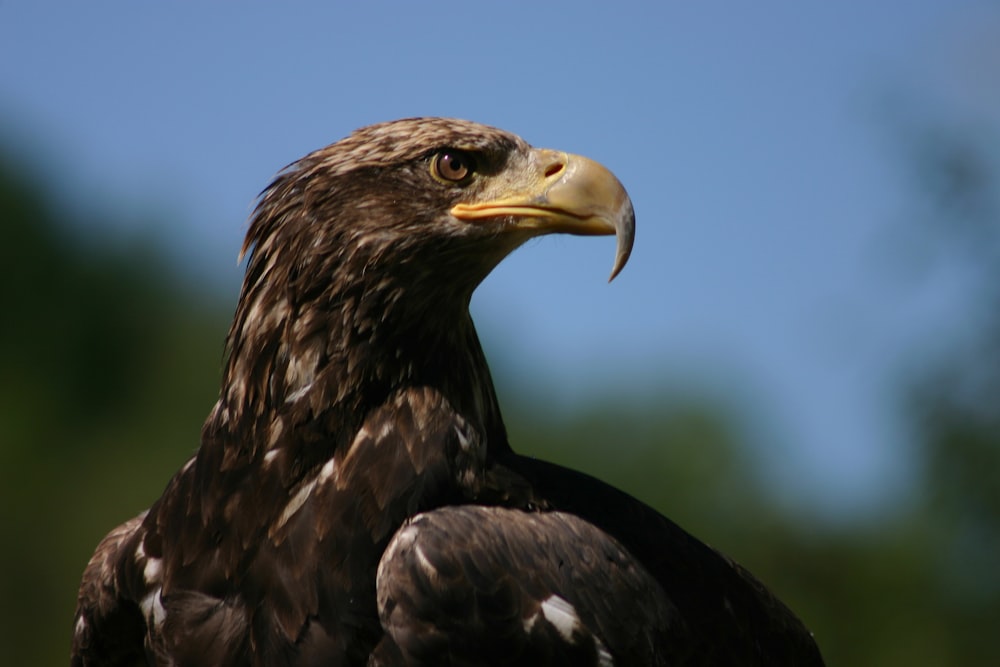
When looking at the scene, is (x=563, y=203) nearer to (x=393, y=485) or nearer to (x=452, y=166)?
(x=452, y=166)

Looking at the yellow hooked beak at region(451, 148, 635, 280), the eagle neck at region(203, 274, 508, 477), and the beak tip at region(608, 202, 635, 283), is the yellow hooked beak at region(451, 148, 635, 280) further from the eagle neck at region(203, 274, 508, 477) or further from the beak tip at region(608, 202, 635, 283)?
the eagle neck at region(203, 274, 508, 477)

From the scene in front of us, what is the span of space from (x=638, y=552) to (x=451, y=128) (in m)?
1.64

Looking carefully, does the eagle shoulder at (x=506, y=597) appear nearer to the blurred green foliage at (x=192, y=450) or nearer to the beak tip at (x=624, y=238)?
the beak tip at (x=624, y=238)

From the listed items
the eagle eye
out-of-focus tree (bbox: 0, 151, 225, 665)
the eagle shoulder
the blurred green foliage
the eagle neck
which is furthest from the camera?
out-of-focus tree (bbox: 0, 151, 225, 665)

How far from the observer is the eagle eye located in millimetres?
4344

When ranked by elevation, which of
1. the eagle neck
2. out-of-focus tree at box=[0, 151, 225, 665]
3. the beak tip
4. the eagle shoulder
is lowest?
out-of-focus tree at box=[0, 151, 225, 665]

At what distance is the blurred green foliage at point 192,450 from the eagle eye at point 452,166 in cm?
1620

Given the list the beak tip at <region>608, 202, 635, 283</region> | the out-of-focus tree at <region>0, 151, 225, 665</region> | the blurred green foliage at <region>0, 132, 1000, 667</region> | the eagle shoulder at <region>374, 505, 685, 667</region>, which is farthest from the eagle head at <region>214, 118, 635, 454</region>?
the out-of-focus tree at <region>0, 151, 225, 665</region>

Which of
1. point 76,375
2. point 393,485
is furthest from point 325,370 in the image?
point 76,375

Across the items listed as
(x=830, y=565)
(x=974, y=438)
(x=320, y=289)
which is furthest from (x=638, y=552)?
(x=830, y=565)

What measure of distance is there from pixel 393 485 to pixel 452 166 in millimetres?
1128

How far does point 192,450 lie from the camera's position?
81.9 feet

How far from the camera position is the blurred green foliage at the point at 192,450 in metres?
21.6

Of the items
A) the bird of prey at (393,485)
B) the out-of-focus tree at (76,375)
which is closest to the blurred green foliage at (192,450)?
the out-of-focus tree at (76,375)
